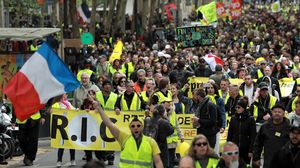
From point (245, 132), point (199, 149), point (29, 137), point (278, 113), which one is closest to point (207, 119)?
point (245, 132)

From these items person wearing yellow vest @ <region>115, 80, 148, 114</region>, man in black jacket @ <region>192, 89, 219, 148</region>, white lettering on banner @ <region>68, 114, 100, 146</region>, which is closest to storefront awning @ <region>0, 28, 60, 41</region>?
person wearing yellow vest @ <region>115, 80, 148, 114</region>

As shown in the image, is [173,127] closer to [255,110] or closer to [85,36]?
[255,110]

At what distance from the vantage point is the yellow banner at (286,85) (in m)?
24.1

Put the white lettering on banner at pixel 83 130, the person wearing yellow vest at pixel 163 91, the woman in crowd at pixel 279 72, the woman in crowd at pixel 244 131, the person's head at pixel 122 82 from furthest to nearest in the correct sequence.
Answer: the woman in crowd at pixel 279 72, the person's head at pixel 122 82, the white lettering on banner at pixel 83 130, the person wearing yellow vest at pixel 163 91, the woman in crowd at pixel 244 131

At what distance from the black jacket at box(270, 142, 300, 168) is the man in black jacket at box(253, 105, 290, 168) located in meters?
1.37

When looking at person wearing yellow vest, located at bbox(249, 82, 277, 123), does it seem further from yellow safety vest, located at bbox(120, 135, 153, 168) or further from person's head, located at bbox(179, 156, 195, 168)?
person's head, located at bbox(179, 156, 195, 168)

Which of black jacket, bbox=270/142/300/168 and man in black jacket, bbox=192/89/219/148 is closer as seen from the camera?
black jacket, bbox=270/142/300/168

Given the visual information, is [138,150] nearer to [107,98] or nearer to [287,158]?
[287,158]

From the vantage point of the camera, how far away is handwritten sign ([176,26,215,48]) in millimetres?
34031

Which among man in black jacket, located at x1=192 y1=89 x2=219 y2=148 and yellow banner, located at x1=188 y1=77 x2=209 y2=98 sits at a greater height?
yellow banner, located at x1=188 y1=77 x2=209 y2=98

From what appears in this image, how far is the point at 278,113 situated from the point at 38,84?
3.11m

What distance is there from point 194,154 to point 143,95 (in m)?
8.83

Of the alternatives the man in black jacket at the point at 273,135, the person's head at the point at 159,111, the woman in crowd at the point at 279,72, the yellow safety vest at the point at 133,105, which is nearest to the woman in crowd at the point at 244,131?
the person's head at the point at 159,111

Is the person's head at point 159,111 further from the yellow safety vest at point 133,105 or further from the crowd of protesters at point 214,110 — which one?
the yellow safety vest at point 133,105
